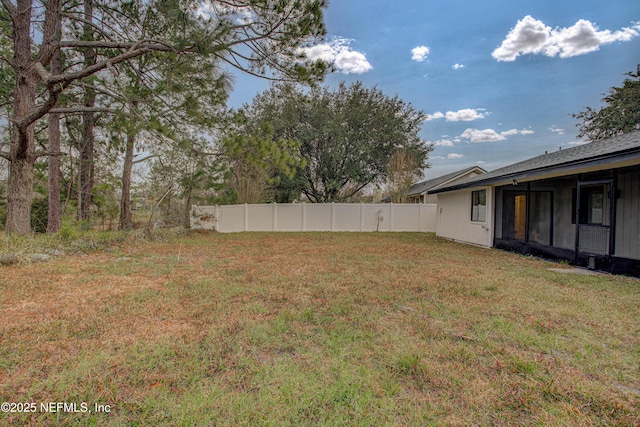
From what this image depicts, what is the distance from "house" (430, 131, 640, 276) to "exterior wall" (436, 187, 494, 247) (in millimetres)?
26

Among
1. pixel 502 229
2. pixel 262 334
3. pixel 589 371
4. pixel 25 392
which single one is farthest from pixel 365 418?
pixel 502 229

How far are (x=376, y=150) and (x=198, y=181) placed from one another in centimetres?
986

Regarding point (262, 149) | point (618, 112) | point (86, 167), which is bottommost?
point (86, 167)

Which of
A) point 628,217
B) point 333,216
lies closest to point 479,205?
point 628,217

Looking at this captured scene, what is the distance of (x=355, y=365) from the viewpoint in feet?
6.83

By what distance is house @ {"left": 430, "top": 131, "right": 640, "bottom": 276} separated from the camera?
212 inches

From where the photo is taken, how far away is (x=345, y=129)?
16438mm

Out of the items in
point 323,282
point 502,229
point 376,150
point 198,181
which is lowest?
point 323,282

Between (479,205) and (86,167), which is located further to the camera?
(86,167)

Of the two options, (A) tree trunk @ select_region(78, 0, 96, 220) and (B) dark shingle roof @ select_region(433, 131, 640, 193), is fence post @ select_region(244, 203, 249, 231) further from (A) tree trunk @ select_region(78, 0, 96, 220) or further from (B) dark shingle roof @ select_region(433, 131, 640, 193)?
(B) dark shingle roof @ select_region(433, 131, 640, 193)

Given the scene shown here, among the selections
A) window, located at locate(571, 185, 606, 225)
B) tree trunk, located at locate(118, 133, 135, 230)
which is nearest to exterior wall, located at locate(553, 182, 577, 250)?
window, located at locate(571, 185, 606, 225)

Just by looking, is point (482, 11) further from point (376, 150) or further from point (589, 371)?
point (589, 371)

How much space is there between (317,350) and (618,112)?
21.1 meters

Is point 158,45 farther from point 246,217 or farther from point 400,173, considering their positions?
point 400,173
